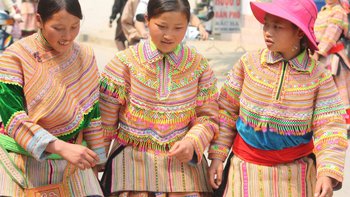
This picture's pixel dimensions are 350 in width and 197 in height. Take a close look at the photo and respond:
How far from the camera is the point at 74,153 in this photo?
10.3 feet

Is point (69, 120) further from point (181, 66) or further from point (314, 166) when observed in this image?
point (314, 166)

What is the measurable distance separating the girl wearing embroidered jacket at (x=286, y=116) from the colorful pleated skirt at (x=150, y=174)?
0.17 meters

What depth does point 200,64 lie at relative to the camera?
3650 millimetres

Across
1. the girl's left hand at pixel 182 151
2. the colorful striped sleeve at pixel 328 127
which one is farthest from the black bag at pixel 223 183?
the colorful striped sleeve at pixel 328 127

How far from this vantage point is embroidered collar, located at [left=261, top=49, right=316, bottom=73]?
3.54 meters

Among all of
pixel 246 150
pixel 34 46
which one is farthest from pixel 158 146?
pixel 34 46

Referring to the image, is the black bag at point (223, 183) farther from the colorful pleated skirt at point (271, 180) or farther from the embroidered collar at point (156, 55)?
the embroidered collar at point (156, 55)

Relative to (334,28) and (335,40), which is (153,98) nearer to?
(334,28)

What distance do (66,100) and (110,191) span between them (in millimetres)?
604

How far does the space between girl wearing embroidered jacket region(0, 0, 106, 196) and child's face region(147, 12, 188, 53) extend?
1.23 ft

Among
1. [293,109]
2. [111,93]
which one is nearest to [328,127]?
[293,109]

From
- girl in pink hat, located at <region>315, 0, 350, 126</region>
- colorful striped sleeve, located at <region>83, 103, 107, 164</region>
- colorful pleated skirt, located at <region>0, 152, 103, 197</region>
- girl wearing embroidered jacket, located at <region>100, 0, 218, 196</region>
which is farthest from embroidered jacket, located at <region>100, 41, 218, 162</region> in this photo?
girl in pink hat, located at <region>315, 0, 350, 126</region>

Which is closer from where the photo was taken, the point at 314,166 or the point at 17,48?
the point at 17,48

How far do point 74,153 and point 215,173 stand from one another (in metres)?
0.89
